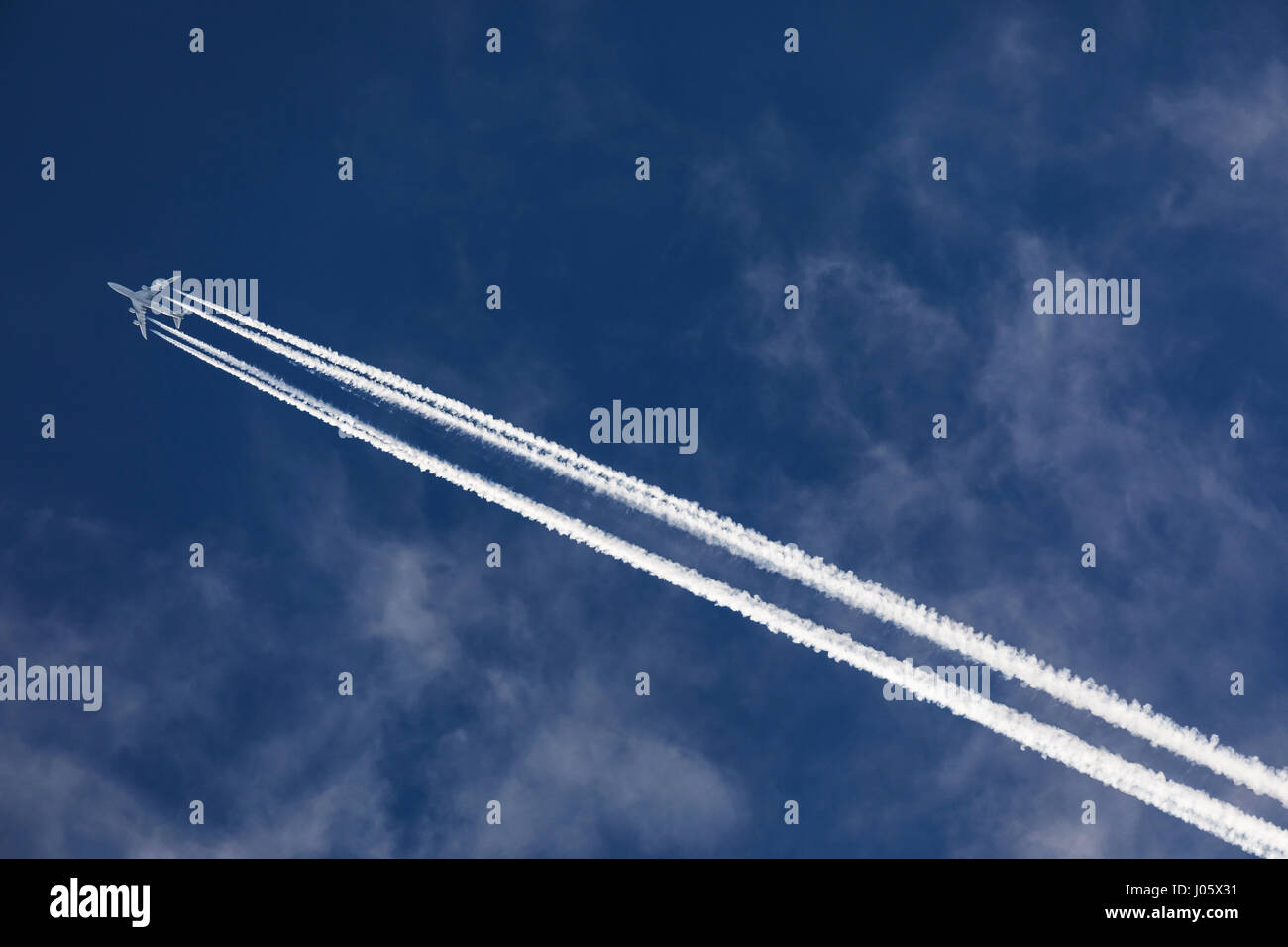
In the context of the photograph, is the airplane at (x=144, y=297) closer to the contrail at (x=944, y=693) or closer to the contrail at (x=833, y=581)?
the contrail at (x=833, y=581)

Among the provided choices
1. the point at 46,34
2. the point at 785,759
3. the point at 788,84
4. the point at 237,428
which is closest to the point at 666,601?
the point at 785,759

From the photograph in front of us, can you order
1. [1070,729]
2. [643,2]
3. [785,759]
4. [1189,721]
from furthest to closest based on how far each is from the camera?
[643,2], [785,759], [1189,721], [1070,729]

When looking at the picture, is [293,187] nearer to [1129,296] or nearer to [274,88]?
[274,88]

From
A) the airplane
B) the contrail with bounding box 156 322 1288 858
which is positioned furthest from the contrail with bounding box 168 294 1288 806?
the airplane

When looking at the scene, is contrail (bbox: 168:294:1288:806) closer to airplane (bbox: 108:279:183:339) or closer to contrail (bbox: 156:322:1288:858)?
contrail (bbox: 156:322:1288:858)

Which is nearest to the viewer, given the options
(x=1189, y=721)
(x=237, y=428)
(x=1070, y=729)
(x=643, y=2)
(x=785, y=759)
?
(x=1070, y=729)

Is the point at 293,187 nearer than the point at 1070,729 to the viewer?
No

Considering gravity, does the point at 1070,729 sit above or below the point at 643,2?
below
